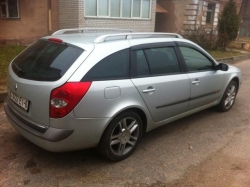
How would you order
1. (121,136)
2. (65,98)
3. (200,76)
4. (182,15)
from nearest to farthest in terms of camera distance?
1. (65,98)
2. (121,136)
3. (200,76)
4. (182,15)

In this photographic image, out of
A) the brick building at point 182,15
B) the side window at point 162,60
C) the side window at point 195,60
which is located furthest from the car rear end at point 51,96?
the brick building at point 182,15

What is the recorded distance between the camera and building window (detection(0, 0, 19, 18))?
1152 cm

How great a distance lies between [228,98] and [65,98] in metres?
3.53

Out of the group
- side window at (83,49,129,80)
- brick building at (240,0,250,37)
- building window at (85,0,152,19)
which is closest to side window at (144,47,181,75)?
side window at (83,49,129,80)

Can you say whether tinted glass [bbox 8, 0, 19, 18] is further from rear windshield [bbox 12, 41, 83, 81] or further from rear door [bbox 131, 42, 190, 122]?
rear door [bbox 131, 42, 190, 122]

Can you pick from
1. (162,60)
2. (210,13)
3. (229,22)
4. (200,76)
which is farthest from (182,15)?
(162,60)

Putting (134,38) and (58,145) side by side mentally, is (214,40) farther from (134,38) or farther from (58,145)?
(58,145)

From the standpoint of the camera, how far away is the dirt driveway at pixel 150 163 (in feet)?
9.49

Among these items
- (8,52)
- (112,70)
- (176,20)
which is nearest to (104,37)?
(112,70)

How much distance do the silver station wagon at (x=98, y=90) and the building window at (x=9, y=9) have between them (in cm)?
908

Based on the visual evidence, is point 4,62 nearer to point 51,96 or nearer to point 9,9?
point 9,9

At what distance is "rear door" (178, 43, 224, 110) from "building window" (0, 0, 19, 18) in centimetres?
1000

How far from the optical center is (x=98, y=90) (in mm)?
2830

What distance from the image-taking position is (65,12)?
43.2 ft
